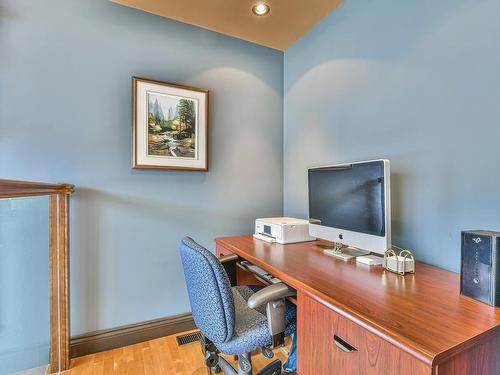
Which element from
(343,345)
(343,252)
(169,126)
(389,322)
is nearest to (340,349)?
(343,345)

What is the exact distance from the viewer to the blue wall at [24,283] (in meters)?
1.58

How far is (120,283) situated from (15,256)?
0.66 metres

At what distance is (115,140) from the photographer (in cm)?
198

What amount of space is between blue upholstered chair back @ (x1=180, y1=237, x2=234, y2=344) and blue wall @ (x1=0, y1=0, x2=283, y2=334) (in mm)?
1002

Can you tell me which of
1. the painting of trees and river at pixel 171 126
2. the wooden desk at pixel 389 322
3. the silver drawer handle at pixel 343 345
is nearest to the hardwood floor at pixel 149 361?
the wooden desk at pixel 389 322

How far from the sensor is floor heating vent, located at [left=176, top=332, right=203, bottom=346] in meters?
2.03

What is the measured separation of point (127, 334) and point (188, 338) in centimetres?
45

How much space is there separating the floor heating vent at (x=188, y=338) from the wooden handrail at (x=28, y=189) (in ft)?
4.42

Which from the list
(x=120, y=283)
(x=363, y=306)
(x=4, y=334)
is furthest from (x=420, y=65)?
(x=4, y=334)

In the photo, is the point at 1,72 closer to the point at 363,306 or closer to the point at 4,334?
the point at 4,334

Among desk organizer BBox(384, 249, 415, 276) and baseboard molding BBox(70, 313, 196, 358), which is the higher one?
desk organizer BBox(384, 249, 415, 276)

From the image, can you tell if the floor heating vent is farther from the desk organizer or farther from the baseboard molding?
the desk organizer

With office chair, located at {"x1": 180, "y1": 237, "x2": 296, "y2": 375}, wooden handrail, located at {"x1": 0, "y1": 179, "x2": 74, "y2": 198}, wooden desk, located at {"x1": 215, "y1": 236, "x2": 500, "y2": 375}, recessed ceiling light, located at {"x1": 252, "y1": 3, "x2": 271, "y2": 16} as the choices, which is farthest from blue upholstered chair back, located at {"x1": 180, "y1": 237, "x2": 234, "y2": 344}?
recessed ceiling light, located at {"x1": 252, "y1": 3, "x2": 271, "y2": 16}

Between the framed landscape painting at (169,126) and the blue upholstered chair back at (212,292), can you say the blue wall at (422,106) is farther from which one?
the blue upholstered chair back at (212,292)
